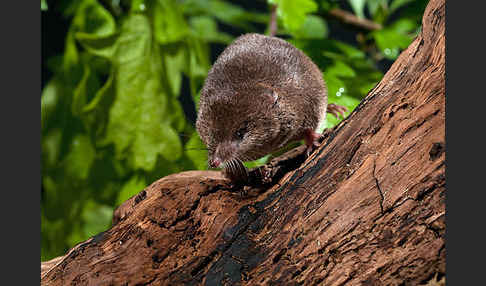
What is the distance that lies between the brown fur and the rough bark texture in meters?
0.16

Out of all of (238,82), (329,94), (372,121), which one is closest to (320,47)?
(329,94)

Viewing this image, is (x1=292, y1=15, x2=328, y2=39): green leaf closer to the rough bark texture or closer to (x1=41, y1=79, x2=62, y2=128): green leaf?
the rough bark texture

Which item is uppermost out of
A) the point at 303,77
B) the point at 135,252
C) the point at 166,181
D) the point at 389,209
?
the point at 303,77

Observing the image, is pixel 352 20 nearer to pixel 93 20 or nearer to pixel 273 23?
pixel 273 23

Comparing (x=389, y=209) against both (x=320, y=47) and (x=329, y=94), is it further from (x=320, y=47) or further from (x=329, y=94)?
(x=320, y=47)

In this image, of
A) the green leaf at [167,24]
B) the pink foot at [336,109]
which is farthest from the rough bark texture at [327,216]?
the green leaf at [167,24]

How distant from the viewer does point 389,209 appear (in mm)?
1438

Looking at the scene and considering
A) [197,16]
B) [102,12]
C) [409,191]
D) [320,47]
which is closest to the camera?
[409,191]

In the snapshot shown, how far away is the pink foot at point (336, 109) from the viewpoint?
2.23 meters

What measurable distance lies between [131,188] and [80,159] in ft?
1.47

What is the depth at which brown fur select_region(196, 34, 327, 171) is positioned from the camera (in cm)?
183

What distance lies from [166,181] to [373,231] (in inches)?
27.7

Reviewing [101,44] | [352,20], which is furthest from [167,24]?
[352,20]

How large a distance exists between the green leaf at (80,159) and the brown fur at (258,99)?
100 centimetres
